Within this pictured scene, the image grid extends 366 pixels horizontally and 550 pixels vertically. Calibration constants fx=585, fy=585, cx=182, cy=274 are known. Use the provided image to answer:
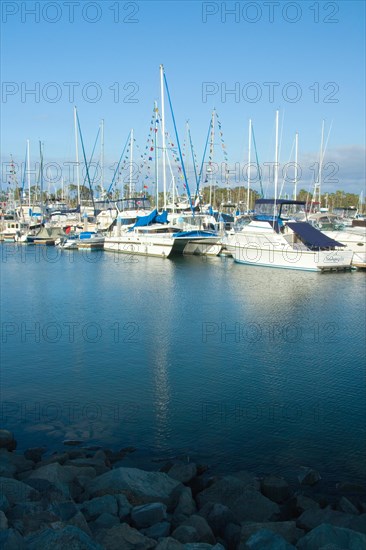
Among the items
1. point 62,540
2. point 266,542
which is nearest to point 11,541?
point 62,540

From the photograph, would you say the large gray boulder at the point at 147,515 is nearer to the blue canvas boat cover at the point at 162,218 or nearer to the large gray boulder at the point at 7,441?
the large gray boulder at the point at 7,441

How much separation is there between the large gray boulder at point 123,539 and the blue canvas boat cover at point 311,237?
3623cm

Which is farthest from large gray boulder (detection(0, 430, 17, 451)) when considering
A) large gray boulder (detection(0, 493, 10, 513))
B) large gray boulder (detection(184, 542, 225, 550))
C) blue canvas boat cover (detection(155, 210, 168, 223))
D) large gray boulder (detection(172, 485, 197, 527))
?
blue canvas boat cover (detection(155, 210, 168, 223))

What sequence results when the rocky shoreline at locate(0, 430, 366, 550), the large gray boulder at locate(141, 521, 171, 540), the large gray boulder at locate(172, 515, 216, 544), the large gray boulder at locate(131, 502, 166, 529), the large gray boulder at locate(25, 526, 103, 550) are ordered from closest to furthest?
the large gray boulder at locate(25, 526, 103, 550) < the rocky shoreline at locate(0, 430, 366, 550) < the large gray boulder at locate(172, 515, 216, 544) < the large gray boulder at locate(141, 521, 171, 540) < the large gray boulder at locate(131, 502, 166, 529)

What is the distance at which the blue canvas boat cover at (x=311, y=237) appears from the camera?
4203 cm

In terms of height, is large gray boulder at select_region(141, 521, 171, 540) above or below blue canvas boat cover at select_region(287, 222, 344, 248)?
below

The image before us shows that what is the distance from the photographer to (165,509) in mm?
8406

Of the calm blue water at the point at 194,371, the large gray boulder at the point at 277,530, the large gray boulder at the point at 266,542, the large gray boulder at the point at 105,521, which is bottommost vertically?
the calm blue water at the point at 194,371

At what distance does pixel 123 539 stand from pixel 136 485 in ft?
6.05

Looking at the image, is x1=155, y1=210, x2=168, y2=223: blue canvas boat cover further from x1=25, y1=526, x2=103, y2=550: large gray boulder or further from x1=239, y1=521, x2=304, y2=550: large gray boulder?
x1=25, y1=526, x2=103, y2=550: large gray boulder

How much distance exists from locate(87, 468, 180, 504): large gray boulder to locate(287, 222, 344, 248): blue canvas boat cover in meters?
34.2

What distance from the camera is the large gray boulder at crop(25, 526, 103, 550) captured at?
6.51 metres

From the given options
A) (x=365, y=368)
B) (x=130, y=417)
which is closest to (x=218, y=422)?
(x=130, y=417)

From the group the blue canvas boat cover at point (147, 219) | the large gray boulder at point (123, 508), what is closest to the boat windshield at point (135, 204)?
the blue canvas boat cover at point (147, 219)
